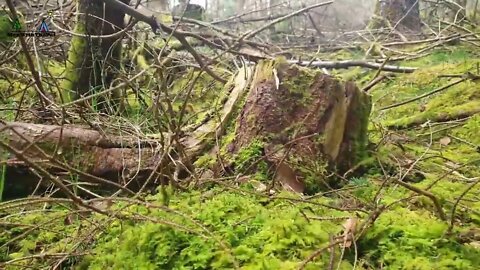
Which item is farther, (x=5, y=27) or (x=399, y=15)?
(x=399, y=15)

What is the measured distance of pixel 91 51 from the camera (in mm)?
3906

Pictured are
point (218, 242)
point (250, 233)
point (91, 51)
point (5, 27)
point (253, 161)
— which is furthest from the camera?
point (91, 51)

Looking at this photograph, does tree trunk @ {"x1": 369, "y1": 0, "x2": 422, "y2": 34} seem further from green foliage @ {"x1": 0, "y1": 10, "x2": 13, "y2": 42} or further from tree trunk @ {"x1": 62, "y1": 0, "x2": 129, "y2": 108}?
green foliage @ {"x1": 0, "y1": 10, "x2": 13, "y2": 42}

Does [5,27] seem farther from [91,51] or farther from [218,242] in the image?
[218,242]

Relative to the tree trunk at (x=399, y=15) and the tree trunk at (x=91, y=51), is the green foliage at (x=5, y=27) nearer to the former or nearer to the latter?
the tree trunk at (x=91, y=51)

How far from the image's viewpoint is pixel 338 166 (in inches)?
118

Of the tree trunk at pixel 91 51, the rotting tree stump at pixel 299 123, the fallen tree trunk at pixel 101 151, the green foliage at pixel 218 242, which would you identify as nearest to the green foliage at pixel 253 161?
the rotting tree stump at pixel 299 123

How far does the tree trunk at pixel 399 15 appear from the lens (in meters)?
9.20

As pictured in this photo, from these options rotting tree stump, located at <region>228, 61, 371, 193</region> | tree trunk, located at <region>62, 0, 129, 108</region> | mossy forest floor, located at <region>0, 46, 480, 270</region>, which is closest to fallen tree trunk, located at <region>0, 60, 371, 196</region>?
rotting tree stump, located at <region>228, 61, 371, 193</region>

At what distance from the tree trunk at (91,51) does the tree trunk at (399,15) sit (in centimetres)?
631

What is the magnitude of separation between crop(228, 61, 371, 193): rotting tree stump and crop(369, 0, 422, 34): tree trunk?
6589 mm

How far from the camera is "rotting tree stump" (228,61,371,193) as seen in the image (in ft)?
9.00

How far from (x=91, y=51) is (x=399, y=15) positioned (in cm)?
703

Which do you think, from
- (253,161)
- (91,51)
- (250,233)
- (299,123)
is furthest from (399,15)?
(250,233)
